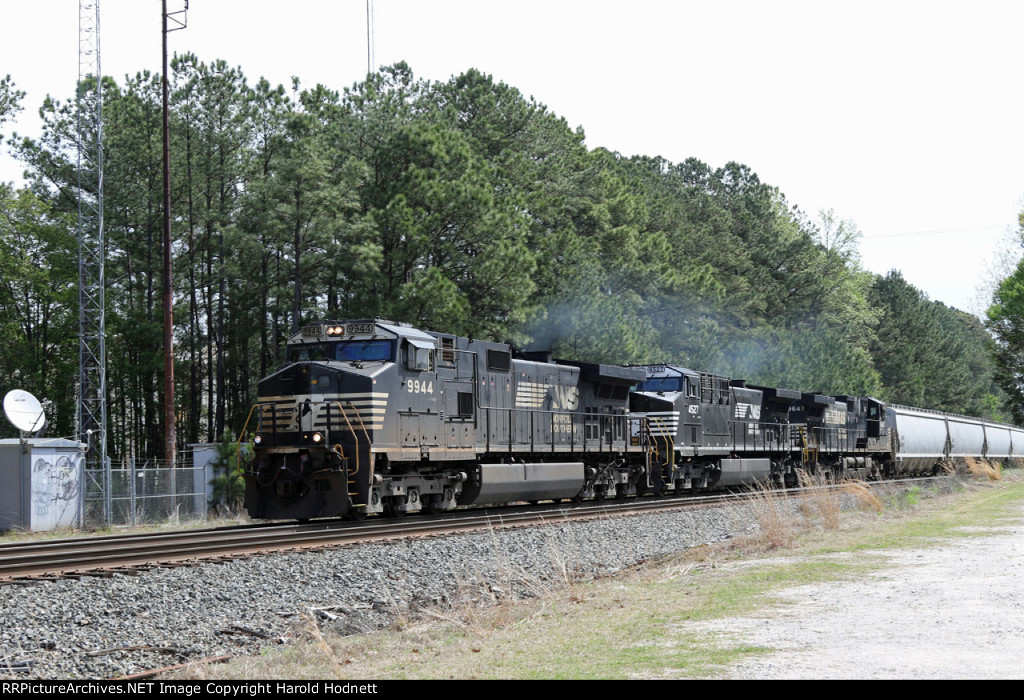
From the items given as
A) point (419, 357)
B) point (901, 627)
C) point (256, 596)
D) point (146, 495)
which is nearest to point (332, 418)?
point (419, 357)

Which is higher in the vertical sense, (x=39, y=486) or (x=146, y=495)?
(x=39, y=486)

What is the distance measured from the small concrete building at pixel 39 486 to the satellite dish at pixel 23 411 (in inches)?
16.0

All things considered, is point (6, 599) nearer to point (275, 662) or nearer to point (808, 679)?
point (275, 662)

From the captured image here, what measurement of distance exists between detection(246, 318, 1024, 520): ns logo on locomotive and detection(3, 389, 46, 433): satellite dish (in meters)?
5.46

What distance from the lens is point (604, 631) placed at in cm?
872

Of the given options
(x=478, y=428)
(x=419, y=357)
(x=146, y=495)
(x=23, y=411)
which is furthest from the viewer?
(x=146, y=495)

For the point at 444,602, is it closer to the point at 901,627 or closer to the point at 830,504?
the point at 901,627

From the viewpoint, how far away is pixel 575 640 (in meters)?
8.37

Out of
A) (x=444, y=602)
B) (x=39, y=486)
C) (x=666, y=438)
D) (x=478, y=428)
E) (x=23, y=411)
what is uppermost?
(x=23, y=411)

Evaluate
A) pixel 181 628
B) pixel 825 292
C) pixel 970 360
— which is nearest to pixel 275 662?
pixel 181 628

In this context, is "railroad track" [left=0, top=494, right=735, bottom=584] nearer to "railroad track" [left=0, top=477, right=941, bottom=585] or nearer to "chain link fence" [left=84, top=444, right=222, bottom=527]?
"railroad track" [left=0, top=477, right=941, bottom=585]

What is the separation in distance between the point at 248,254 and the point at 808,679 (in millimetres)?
35698

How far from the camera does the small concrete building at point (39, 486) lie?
66.6 feet

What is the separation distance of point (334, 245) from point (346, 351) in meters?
18.7
